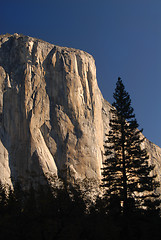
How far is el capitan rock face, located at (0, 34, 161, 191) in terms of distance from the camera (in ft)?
161

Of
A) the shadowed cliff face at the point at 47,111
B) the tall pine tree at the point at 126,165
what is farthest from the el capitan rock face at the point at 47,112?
the tall pine tree at the point at 126,165

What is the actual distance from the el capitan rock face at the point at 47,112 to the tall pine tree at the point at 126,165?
1754cm

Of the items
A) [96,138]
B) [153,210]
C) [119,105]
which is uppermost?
[96,138]

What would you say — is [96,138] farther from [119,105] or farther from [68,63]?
[119,105]

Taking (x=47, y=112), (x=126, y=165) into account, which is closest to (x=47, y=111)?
(x=47, y=112)

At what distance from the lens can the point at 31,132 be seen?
50.2 meters

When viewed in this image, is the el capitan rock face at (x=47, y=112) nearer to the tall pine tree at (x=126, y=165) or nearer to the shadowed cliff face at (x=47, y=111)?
the shadowed cliff face at (x=47, y=111)

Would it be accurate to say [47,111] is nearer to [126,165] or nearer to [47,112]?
[47,112]

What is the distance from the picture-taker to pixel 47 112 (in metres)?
54.1

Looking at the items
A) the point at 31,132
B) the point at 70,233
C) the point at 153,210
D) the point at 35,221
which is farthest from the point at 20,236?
the point at 31,132

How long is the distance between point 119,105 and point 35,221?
57.1 feet

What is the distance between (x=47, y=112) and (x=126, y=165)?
86.2ft

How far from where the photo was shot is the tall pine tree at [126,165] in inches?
1148

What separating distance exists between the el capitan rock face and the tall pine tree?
1754 centimetres
